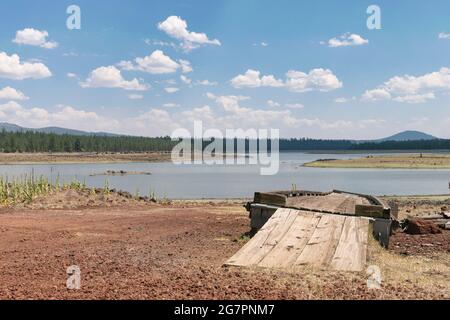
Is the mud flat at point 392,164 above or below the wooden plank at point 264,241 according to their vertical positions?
below

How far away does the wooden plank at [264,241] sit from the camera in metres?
8.51

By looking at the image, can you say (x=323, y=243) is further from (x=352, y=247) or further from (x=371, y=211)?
(x=371, y=211)

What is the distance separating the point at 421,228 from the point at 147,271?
10.3 m

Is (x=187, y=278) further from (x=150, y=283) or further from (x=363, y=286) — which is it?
(x=363, y=286)

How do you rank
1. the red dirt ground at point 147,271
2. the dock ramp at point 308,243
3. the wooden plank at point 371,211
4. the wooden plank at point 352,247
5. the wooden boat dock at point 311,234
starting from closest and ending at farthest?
the red dirt ground at point 147,271
the wooden plank at point 352,247
the dock ramp at point 308,243
the wooden boat dock at point 311,234
the wooden plank at point 371,211

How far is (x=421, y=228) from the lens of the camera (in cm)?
1546

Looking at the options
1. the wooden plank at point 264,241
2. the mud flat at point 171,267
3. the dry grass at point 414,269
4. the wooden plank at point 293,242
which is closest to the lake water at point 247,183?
the mud flat at point 171,267

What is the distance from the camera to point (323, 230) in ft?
36.1

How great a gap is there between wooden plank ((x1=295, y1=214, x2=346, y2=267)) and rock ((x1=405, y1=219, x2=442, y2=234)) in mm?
4376

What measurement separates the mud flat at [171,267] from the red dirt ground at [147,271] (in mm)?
15

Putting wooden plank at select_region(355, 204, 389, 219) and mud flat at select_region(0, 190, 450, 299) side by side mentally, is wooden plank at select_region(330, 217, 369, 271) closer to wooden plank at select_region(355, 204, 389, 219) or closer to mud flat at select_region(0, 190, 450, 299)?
mud flat at select_region(0, 190, 450, 299)

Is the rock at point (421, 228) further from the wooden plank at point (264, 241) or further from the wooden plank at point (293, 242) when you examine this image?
the wooden plank at point (264, 241)
